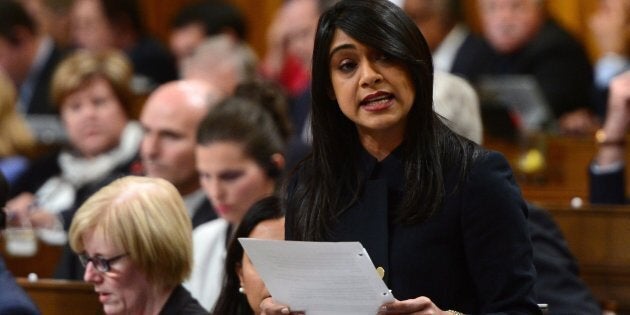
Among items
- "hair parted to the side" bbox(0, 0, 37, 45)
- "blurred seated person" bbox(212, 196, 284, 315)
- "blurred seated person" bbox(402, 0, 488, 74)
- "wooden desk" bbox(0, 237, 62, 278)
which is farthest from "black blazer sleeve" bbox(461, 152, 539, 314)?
"hair parted to the side" bbox(0, 0, 37, 45)

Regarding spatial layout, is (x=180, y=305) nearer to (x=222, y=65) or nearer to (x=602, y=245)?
(x=602, y=245)

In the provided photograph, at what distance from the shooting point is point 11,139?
6668 mm

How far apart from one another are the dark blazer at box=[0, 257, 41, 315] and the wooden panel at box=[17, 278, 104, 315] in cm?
43

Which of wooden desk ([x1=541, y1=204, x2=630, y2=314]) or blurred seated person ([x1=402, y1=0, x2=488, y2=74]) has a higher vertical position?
blurred seated person ([x1=402, y1=0, x2=488, y2=74])

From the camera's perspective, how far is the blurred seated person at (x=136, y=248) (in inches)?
132

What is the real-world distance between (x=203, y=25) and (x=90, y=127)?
8.63 ft

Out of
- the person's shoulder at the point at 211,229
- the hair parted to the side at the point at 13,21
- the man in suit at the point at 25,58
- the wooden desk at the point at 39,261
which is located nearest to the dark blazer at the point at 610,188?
the person's shoulder at the point at 211,229

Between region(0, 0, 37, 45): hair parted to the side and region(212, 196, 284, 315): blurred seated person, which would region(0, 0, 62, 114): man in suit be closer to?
region(0, 0, 37, 45): hair parted to the side

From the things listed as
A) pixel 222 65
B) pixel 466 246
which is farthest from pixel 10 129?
pixel 466 246

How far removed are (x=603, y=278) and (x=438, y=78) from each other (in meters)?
0.99

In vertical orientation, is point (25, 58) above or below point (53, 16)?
below

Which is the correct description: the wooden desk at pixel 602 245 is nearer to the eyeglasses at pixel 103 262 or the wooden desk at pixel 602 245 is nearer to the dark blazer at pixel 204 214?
the dark blazer at pixel 204 214

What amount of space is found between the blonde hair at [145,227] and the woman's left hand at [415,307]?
111 centimetres

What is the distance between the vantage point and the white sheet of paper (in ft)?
7.88
